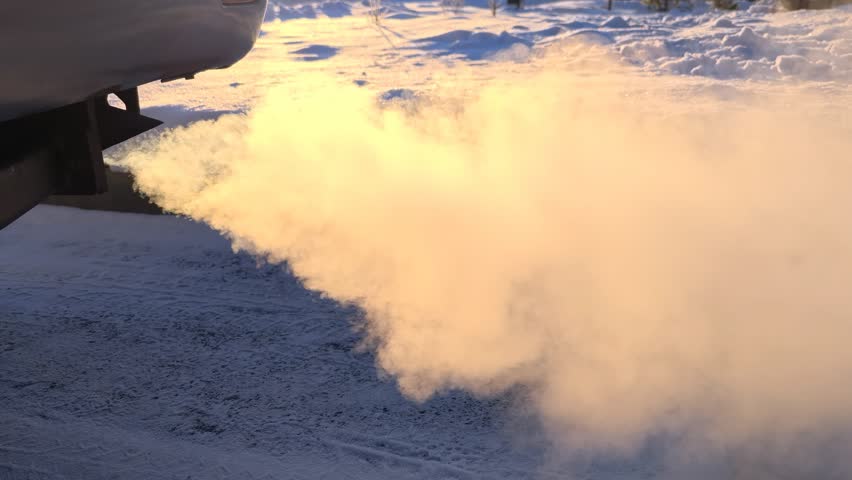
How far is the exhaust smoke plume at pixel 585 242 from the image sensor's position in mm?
2525

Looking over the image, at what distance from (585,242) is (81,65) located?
2818 mm

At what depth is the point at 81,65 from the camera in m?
1.81

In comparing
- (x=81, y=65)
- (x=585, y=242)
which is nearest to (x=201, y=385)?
(x=81, y=65)

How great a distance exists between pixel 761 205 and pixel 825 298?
130 centimetres

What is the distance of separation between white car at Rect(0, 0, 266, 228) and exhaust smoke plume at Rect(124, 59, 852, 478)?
1352 mm

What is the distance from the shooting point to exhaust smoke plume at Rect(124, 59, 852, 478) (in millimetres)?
2525

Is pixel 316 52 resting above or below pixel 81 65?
above

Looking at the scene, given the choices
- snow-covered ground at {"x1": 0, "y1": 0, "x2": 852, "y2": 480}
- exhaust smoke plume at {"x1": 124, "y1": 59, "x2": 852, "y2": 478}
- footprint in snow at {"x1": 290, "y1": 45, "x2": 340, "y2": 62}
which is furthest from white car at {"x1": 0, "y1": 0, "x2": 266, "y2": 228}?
footprint in snow at {"x1": 290, "y1": 45, "x2": 340, "y2": 62}

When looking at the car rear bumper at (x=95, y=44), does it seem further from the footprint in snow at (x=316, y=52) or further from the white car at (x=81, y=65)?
the footprint in snow at (x=316, y=52)

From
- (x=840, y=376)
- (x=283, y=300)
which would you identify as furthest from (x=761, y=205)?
(x=283, y=300)

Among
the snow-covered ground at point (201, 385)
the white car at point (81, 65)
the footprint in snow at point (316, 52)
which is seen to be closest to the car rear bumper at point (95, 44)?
the white car at point (81, 65)

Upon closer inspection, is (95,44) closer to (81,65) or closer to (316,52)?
(81,65)

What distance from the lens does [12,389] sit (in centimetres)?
268

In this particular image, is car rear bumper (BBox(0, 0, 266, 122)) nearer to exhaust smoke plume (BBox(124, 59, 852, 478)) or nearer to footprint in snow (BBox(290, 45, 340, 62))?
exhaust smoke plume (BBox(124, 59, 852, 478))
